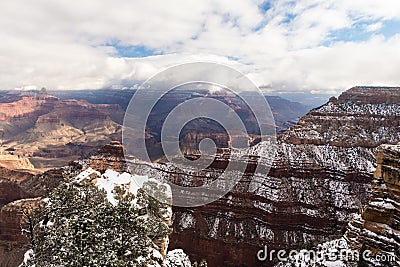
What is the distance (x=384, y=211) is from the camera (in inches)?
494

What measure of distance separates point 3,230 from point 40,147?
142651mm

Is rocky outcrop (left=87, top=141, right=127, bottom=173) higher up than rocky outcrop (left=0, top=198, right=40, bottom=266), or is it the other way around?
rocky outcrop (left=87, top=141, right=127, bottom=173)

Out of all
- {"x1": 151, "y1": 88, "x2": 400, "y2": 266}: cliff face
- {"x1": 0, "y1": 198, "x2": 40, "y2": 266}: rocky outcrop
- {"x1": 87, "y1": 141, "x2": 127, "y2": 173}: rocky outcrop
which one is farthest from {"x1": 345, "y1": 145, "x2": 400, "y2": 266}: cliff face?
{"x1": 87, "y1": 141, "x2": 127, "y2": 173}: rocky outcrop

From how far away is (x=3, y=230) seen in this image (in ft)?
127

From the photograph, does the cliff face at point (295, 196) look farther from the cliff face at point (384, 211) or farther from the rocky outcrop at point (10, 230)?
the cliff face at point (384, 211)

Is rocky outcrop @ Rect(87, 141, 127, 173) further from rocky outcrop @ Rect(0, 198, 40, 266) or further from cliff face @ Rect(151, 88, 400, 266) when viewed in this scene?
rocky outcrop @ Rect(0, 198, 40, 266)

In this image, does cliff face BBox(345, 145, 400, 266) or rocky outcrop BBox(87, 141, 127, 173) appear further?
rocky outcrop BBox(87, 141, 127, 173)

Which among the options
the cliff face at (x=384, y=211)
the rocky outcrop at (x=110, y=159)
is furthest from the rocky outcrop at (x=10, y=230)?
the cliff face at (x=384, y=211)

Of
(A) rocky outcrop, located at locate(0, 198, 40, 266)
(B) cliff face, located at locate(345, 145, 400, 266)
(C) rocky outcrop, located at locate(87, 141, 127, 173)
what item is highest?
(B) cliff face, located at locate(345, 145, 400, 266)

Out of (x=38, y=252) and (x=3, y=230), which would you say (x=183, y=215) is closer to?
(x=3, y=230)

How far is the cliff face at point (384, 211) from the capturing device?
1219cm

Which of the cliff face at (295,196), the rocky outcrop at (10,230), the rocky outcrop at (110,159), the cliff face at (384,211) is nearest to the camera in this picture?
the cliff face at (384,211)

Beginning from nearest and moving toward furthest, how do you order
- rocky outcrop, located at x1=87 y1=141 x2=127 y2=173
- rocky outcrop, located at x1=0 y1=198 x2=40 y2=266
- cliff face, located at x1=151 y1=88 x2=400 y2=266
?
1. rocky outcrop, located at x1=0 y1=198 x2=40 y2=266
2. cliff face, located at x1=151 y1=88 x2=400 y2=266
3. rocky outcrop, located at x1=87 y1=141 x2=127 y2=173

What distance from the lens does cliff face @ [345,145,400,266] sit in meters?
12.2
